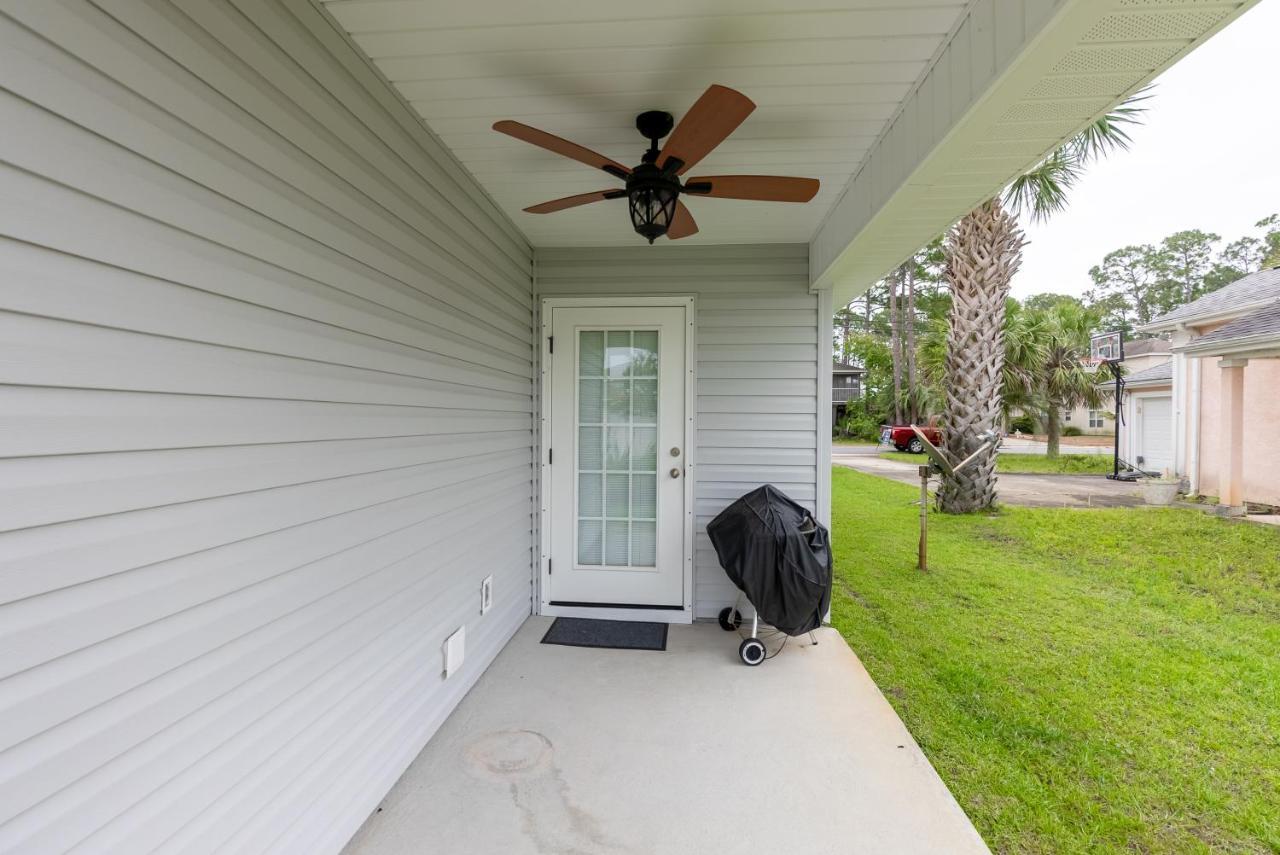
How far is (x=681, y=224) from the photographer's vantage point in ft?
7.85

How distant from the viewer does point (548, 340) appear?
3.56 m

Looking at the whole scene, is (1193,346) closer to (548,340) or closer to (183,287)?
(548,340)

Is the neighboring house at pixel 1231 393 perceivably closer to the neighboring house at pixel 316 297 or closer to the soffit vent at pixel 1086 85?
the neighboring house at pixel 316 297

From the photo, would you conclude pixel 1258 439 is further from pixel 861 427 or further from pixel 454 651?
pixel 861 427

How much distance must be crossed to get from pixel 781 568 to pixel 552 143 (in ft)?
7.05

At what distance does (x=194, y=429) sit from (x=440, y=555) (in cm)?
126

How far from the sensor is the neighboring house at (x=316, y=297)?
35.3 inches

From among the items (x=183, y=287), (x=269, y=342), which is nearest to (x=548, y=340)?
(x=269, y=342)

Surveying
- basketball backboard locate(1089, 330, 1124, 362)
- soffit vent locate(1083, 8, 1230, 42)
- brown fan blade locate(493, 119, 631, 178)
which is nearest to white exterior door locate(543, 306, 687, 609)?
brown fan blade locate(493, 119, 631, 178)

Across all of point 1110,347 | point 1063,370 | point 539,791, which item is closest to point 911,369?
point 1063,370

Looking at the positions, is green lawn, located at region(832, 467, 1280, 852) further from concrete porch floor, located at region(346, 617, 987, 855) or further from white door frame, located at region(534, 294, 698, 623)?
white door frame, located at region(534, 294, 698, 623)

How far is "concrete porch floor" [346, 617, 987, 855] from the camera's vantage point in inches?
67.7

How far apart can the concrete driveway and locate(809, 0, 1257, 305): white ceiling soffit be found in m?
6.92

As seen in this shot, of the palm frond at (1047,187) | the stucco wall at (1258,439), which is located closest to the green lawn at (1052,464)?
the stucco wall at (1258,439)
